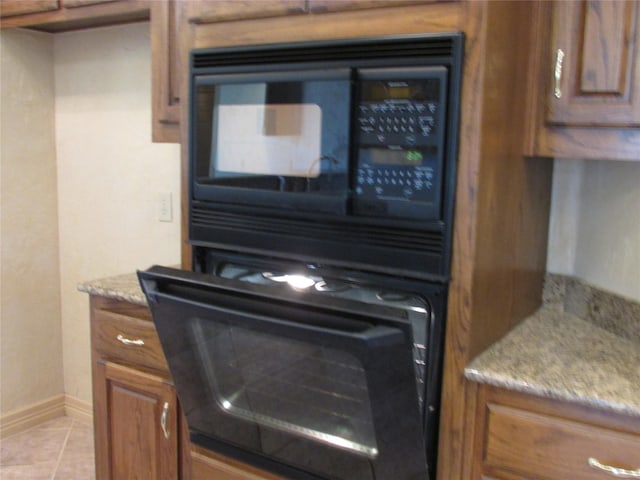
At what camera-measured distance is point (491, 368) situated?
4.20 ft

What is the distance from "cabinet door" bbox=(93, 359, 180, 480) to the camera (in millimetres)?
1768

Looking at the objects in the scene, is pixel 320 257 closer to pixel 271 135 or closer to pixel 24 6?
pixel 271 135

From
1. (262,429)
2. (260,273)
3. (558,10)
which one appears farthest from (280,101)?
(262,429)

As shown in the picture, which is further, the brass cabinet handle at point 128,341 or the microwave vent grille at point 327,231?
the brass cabinet handle at point 128,341

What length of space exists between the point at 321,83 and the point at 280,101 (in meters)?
0.12

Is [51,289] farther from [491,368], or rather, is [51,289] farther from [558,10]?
[558,10]

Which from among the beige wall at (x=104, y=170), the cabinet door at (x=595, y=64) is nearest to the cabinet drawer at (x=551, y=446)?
the cabinet door at (x=595, y=64)

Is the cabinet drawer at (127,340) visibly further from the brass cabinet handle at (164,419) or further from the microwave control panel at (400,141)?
the microwave control panel at (400,141)

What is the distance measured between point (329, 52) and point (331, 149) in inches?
8.1

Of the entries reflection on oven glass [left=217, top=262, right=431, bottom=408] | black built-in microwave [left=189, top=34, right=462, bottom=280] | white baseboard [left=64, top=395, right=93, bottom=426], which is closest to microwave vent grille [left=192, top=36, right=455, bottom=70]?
black built-in microwave [left=189, top=34, right=462, bottom=280]

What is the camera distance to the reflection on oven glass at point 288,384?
130 cm

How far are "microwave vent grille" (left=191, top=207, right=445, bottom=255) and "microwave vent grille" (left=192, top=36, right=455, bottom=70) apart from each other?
349 millimetres

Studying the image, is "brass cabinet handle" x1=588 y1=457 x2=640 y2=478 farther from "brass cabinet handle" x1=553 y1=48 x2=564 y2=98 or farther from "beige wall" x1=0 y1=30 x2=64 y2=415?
"beige wall" x1=0 y1=30 x2=64 y2=415

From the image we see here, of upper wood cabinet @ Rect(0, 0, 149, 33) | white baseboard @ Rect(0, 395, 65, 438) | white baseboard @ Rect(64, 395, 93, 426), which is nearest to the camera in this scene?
upper wood cabinet @ Rect(0, 0, 149, 33)
